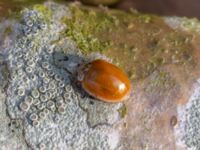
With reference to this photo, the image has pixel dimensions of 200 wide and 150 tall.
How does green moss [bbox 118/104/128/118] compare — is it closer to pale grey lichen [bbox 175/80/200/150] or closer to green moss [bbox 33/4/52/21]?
pale grey lichen [bbox 175/80/200/150]

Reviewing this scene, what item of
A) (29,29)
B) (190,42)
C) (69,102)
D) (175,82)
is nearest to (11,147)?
(69,102)

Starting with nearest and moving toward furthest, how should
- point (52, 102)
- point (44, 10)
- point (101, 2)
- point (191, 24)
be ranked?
point (52, 102) < point (44, 10) < point (191, 24) < point (101, 2)

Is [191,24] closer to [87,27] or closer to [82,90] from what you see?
[87,27]

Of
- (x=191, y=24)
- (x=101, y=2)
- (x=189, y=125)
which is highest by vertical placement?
(x=191, y=24)

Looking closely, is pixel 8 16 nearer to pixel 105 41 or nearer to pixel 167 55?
pixel 105 41

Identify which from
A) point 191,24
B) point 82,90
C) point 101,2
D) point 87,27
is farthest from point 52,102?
point 101,2

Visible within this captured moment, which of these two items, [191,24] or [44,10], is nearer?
[44,10]

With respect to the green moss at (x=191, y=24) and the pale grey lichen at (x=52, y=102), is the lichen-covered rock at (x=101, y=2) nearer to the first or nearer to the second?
the green moss at (x=191, y=24)
